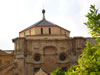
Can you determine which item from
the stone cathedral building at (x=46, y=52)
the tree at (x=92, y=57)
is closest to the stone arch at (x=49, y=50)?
the stone cathedral building at (x=46, y=52)

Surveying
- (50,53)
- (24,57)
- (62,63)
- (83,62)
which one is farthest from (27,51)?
(83,62)

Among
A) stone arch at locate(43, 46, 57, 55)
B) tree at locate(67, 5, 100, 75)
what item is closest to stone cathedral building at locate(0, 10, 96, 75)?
stone arch at locate(43, 46, 57, 55)

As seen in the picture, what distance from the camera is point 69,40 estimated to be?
1212 inches

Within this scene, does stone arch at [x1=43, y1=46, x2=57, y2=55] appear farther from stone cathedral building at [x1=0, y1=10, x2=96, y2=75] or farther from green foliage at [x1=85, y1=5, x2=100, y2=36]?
green foliage at [x1=85, y1=5, x2=100, y2=36]

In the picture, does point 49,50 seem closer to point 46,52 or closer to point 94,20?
point 46,52

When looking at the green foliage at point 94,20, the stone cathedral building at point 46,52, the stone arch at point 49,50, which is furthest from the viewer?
the stone arch at point 49,50

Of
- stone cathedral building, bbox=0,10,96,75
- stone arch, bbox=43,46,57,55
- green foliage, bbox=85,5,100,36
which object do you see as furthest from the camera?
stone arch, bbox=43,46,57,55

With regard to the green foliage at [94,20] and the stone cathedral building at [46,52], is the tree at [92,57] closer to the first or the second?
the green foliage at [94,20]

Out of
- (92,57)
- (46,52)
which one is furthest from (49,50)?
(92,57)

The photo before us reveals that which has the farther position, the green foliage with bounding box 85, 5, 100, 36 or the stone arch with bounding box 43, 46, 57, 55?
the stone arch with bounding box 43, 46, 57, 55

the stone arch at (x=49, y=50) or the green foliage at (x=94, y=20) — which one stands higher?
the green foliage at (x=94, y=20)

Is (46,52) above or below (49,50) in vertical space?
below

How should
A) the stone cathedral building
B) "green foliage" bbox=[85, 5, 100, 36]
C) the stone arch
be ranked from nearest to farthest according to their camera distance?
"green foliage" bbox=[85, 5, 100, 36] → the stone cathedral building → the stone arch

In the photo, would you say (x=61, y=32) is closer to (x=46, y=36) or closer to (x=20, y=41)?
(x=46, y=36)
